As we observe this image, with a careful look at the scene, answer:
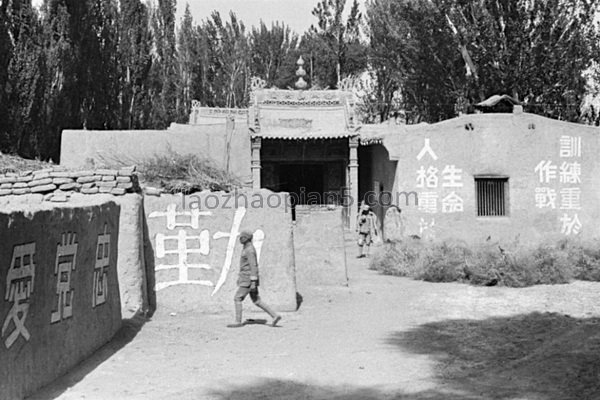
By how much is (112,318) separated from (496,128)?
1366 centimetres

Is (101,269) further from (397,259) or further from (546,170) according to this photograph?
(546,170)

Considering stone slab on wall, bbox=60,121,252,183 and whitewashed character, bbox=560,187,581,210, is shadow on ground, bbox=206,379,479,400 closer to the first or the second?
stone slab on wall, bbox=60,121,252,183

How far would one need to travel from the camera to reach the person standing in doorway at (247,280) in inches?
392

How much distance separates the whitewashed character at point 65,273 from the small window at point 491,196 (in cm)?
1420

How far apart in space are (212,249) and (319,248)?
10.8ft

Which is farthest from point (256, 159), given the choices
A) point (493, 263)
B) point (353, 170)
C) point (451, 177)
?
point (493, 263)

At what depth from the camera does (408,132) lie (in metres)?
19.9

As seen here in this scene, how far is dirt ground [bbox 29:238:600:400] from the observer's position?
22.5 feet

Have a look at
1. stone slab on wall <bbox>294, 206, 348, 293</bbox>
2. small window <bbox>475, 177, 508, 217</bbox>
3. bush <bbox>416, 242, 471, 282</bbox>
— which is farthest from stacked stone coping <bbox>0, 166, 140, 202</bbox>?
small window <bbox>475, 177, 508, 217</bbox>

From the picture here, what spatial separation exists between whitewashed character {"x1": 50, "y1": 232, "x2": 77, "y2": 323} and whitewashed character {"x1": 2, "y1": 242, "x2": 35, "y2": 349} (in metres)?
0.71

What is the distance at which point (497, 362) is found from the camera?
26.6 ft

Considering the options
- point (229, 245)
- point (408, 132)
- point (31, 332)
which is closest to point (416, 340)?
point (229, 245)

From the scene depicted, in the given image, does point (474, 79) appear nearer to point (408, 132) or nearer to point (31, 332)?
point (408, 132)

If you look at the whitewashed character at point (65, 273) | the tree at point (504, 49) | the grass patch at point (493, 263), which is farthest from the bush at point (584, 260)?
the tree at point (504, 49)
